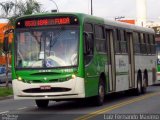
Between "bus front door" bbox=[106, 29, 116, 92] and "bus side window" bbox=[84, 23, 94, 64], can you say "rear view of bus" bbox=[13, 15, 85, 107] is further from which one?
"bus front door" bbox=[106, 29, 116, 92]

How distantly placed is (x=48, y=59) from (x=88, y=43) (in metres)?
1.40

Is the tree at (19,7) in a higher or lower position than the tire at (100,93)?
higher

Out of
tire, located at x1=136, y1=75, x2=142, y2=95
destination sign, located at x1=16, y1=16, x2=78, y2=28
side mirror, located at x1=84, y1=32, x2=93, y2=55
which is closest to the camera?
side mirror, located at x1=84, y1=32, x2=93, y2=55

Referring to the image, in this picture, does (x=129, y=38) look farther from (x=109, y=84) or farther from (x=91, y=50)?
(x=91, y=50)

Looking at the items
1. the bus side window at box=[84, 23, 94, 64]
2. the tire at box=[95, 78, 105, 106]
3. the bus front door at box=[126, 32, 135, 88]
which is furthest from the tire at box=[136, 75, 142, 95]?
the bus side window at box=[84, 23, 94, 64]

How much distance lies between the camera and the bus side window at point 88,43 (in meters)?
18.4

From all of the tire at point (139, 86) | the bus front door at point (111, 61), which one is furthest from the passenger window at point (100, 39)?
the tire at point (139, 86)

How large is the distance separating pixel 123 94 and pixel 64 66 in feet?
30.1

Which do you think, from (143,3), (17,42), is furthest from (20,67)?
(143,3)

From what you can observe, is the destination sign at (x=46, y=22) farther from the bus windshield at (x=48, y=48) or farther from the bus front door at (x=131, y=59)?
the bus front door at (x=131, y=59)

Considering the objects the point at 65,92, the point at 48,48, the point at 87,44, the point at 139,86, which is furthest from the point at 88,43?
the point at 139,86

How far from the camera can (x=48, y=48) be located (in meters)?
18.3

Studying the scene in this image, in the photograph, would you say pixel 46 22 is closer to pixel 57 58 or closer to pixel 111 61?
pixel 57 58

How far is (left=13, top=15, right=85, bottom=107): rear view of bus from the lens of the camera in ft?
59.3
